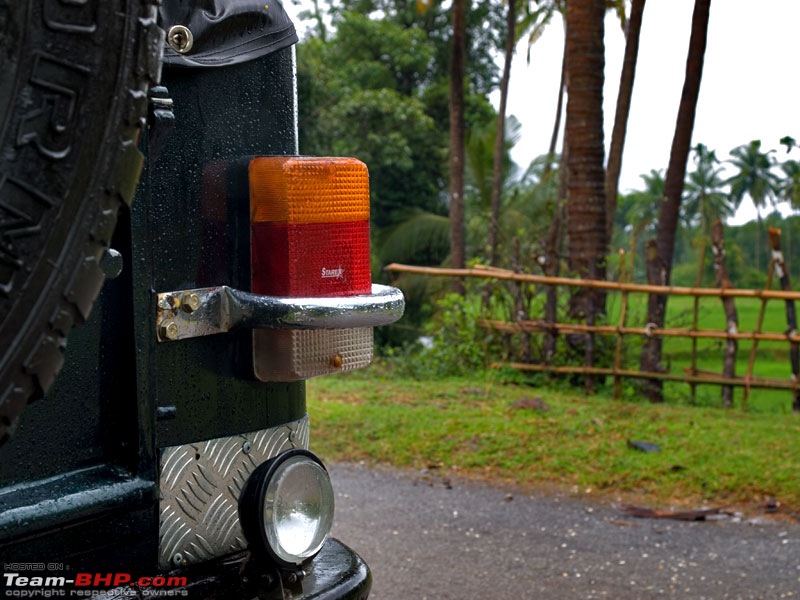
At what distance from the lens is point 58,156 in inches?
44.7

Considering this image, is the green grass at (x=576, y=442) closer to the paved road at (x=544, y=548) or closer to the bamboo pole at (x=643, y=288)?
the paved road at (x=544, y=548)

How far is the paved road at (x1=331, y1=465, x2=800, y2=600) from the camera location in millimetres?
3604

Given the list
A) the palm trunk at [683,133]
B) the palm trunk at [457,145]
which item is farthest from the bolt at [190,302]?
the palm trunk at [457,145]

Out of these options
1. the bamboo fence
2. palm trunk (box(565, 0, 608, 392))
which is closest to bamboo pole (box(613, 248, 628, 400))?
the bamboo fence

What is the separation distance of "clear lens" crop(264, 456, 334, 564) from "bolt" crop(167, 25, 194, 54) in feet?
2.29

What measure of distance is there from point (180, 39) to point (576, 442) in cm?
435

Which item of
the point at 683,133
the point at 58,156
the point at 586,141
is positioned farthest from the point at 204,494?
the point at 683,133

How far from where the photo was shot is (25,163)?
1112 mm

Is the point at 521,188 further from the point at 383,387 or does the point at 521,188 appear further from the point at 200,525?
the point at 200,525

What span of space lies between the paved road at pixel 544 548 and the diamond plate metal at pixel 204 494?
189 cm

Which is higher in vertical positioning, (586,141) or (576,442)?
(586,141)

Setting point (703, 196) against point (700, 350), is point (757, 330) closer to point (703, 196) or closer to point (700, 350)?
point (700, 350)

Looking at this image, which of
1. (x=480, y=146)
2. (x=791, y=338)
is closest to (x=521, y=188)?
(x=480, y=146)

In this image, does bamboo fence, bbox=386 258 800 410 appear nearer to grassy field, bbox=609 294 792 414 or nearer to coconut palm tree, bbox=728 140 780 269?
grassy field, bbox=609 294 792 414
